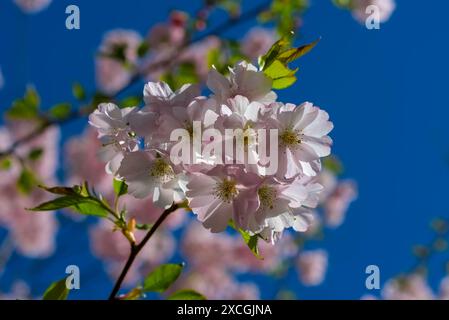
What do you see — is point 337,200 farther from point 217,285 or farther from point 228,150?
point 228,150

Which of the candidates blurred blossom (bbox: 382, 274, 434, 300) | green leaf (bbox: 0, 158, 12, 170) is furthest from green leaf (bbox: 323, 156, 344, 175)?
green leaf (bbox: 0, 158, 12, 170)

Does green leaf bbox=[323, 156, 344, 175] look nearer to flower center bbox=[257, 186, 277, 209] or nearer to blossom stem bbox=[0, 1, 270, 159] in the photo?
blossom stem bbox=[0, 1, 270, 159]

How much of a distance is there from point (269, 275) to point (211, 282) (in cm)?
106

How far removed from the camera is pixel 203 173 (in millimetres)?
785

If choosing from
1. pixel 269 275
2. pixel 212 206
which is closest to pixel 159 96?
pixel 212 206

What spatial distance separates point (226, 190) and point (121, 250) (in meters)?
4.67

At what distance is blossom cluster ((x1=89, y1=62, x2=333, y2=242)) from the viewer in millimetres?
777

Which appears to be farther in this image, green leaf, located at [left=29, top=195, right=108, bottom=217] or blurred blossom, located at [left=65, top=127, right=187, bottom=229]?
blurred blossom, located at [left=65, top=127, right=187, bottom=229]

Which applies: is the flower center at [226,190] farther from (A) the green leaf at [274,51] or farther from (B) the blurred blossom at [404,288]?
(B) the blurred blossom at [404,288]

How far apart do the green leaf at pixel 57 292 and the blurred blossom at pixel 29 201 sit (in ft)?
13.9

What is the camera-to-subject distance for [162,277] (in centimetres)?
114

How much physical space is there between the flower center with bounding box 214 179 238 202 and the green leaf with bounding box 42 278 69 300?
0.46 m

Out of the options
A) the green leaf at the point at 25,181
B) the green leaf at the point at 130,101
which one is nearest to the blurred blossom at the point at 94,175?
the green leaf at the point at 25,181

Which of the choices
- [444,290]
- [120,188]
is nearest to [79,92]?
[120,188]
